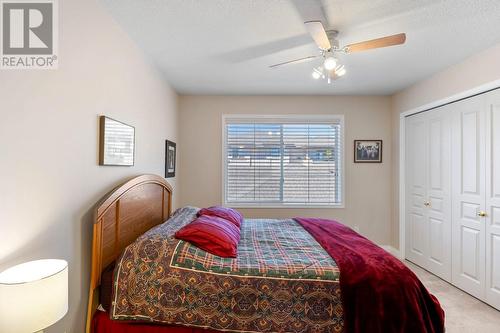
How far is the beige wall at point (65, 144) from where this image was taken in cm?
115

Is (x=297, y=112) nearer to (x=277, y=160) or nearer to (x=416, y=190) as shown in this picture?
(x=277, y=160)

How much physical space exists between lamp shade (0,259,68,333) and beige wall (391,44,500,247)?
3688 mm

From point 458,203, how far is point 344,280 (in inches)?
92.2

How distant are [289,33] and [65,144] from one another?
1.89 metres

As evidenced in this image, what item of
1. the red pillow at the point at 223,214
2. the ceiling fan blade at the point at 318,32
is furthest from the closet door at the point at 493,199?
the red pillow at the point at 223,214

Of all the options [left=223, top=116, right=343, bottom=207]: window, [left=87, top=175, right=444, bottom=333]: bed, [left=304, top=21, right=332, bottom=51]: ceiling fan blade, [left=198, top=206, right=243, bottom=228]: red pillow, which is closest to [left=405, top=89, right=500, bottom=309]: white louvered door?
[left=223, top=116, right=343, bottom=207]: window

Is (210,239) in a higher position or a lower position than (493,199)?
lower

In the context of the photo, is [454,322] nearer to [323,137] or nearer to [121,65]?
[323,137]

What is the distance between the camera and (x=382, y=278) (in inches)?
62.5

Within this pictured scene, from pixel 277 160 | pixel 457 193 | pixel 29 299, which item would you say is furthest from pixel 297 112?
pixel 29 299

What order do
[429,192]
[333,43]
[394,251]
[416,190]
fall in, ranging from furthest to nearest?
[394,251] → [416,190] → [429,192] → [333,43]

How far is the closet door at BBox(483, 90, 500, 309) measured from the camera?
8.32 ft

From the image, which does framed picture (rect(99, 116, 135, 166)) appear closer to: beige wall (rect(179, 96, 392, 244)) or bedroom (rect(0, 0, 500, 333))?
bedroom (rect(0, 0, 500, 333))

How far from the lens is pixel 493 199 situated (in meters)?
2.59
